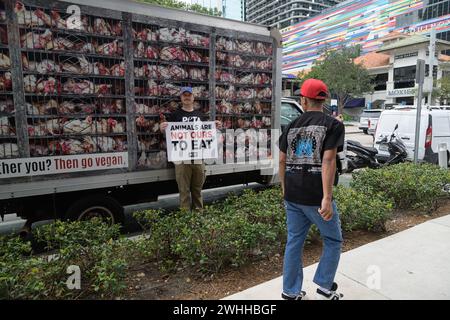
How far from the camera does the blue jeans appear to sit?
2.83 meters

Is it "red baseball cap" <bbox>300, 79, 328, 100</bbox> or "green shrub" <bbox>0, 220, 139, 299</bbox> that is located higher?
"red baseball cap" <bbox>300, 79, 328, 100</bbox>

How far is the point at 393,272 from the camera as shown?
→ 11.8ft

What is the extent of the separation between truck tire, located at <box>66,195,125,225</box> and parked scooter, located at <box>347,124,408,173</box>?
7579mm

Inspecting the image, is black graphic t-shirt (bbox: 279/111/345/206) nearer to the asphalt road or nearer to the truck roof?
the truck roof

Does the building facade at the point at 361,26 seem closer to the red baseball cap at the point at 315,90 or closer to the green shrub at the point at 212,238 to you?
the green shrub at the point at 212,238

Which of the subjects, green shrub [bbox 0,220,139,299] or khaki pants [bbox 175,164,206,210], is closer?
green shrub [bbox 0,220,139,299]

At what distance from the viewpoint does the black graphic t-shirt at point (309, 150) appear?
2.69 meters

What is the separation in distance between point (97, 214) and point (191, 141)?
167 cm

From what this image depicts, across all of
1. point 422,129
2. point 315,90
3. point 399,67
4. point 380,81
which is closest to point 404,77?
point 399,67

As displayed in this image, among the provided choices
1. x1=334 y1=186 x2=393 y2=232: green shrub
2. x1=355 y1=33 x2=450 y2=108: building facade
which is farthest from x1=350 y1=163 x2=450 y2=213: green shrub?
x1=355 y1=33 x2=450 y2=108: building facade

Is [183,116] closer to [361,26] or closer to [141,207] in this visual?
[141,207]

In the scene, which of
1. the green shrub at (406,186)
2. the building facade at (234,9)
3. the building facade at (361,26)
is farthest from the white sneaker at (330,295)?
the building facade at (234,9)
